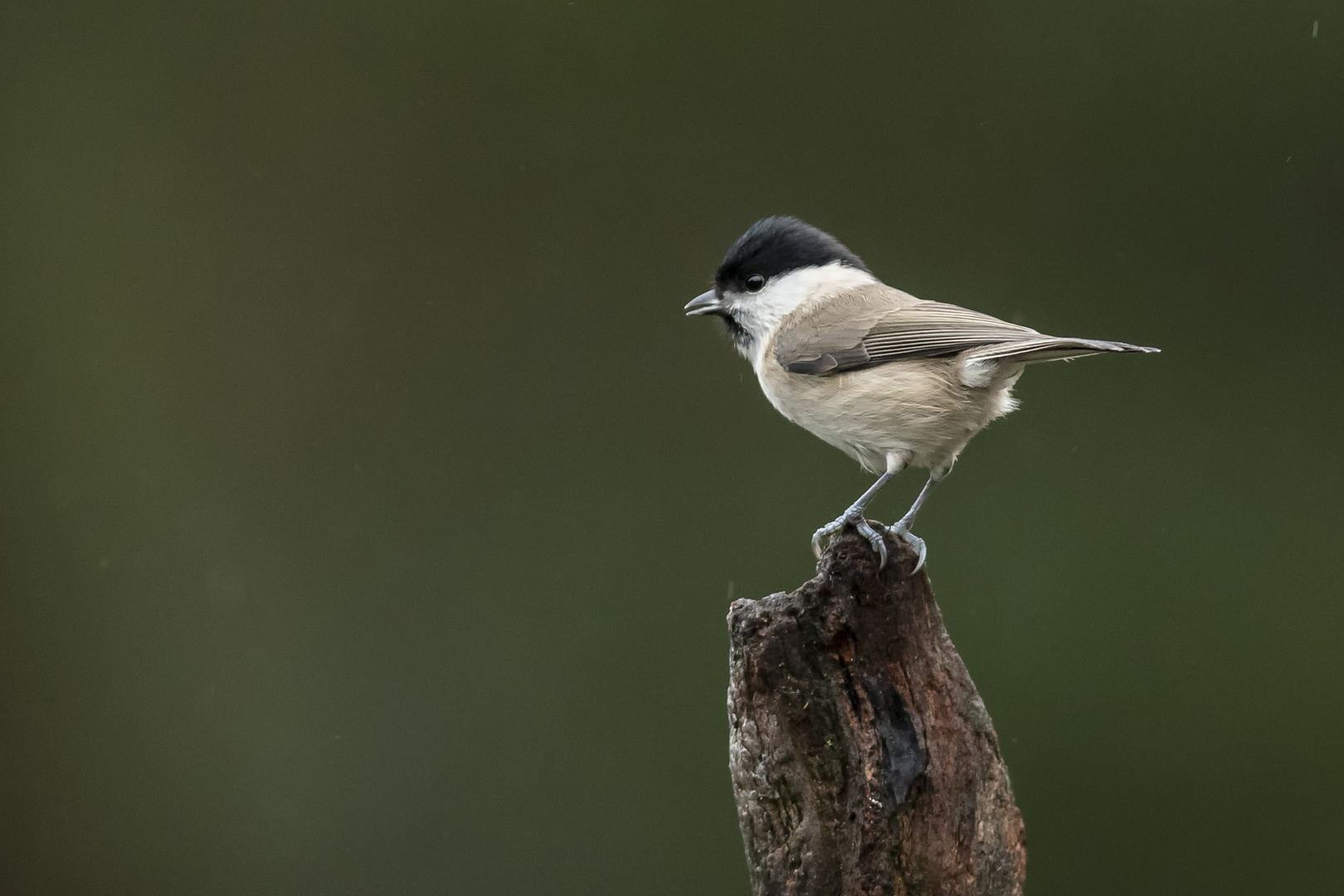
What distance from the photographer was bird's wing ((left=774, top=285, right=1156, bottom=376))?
7.01ft

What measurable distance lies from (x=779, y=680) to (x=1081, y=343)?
2.59 feet

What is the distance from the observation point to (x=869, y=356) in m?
2.29

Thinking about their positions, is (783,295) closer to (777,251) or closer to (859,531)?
(777,251)

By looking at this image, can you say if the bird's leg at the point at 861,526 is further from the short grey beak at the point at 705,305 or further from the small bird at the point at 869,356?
the short grey beak at the point at 705,305

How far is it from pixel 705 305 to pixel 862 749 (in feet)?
3.98

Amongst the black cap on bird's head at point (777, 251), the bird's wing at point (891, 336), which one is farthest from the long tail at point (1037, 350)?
the black cap on bird's head at point (777, 251)

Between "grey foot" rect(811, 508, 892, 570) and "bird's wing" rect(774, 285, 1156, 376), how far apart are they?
1.27 ft

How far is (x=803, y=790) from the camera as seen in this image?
1.80m

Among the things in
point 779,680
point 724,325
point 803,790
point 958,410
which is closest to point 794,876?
point 803,790

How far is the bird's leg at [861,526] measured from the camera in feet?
6.06

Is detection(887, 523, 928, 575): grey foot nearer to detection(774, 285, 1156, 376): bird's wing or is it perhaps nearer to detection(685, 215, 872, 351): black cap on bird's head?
detection(774, 285, 1156, 376): bird's wing

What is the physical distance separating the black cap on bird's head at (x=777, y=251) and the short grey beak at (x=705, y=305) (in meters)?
0.07

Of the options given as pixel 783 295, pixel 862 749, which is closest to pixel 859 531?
pixel 862 749

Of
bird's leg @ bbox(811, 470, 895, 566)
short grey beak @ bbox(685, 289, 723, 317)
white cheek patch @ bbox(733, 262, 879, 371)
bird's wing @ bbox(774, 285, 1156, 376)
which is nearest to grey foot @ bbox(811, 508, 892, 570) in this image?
bird's leg @ bbox(811, 470, 895, 566)
